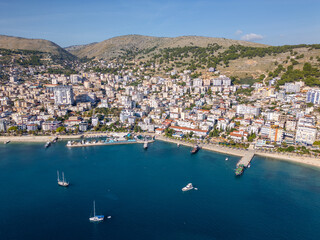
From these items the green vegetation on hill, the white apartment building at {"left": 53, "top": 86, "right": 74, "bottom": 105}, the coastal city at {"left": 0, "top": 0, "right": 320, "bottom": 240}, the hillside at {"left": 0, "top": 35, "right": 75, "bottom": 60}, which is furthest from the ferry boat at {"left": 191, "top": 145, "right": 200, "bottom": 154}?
the hillside at {"left": 0, "top": 35, "right": 75, "bottom": 60}

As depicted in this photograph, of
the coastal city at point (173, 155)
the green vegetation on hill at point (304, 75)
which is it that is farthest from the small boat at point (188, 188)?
the green vegetation on hill at point (304, 75)

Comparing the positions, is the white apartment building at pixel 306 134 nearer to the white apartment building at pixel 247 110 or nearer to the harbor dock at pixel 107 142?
the white apartment building at pixel 247 110

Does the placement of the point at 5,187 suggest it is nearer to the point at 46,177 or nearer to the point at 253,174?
the point at 46,177

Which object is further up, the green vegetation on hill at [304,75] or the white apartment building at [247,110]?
the green vegetation on hill at [304,75]

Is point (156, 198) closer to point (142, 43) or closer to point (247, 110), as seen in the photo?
point (247, 110)

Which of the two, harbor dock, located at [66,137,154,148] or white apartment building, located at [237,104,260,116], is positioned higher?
white apartment building, located at [237,104,260,116]

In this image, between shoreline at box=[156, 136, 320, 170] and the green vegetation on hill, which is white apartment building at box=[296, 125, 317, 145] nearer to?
shoreline at box=[156, 136, 320, 170]

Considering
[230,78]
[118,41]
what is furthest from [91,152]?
[118,41]
